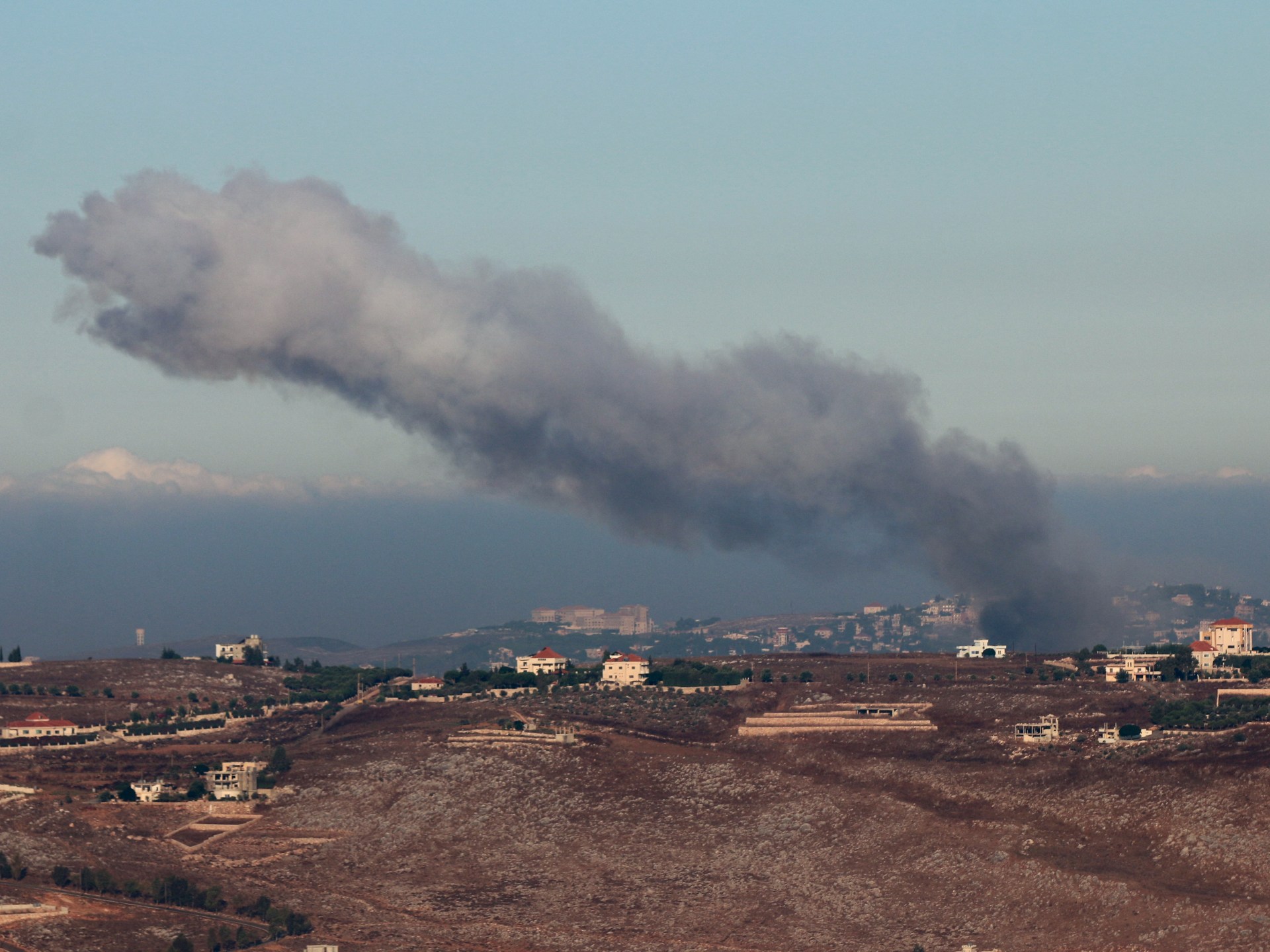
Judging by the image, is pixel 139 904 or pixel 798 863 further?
pixel 798 863

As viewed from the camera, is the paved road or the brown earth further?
the paved road

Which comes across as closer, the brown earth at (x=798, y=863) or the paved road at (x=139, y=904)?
the brown earth at (x=798, y=863)

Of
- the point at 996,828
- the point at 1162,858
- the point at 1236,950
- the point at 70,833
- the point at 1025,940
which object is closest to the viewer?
the point at 1236,950

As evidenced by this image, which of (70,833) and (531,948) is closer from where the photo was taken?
(531,948)

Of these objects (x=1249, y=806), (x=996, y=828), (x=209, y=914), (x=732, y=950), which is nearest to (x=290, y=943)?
(x=209, y=914)

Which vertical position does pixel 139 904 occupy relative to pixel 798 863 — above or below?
below

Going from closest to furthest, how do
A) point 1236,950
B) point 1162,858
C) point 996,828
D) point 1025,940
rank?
point 1236,950
point 1025,940
point 1162,858
point 996,828

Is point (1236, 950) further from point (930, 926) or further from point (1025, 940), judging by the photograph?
point (930, 926)

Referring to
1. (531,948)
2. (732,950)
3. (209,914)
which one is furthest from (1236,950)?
(209,914)
